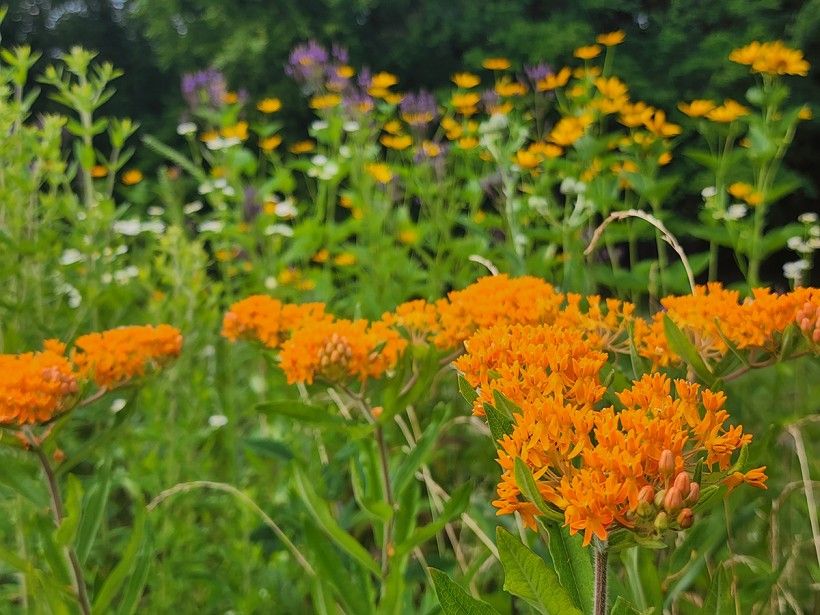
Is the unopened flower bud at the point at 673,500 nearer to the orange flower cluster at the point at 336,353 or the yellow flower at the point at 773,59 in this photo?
the orange flower cluster at the point at 336,353

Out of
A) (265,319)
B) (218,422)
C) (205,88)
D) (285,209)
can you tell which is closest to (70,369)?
(265,319)

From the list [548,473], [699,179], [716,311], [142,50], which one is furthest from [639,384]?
[142,50]

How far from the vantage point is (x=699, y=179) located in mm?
8383

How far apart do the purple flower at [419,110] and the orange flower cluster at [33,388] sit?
303 centimetres

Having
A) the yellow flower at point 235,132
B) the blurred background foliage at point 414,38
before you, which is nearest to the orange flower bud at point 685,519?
the yellow flower at point 235,132

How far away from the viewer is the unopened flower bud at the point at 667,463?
0.54 metres

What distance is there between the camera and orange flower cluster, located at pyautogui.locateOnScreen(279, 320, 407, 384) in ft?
3.62

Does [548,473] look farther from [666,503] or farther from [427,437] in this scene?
[427,437]

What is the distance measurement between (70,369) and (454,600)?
0.69m

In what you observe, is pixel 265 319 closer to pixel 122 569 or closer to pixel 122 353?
pixel 122 353

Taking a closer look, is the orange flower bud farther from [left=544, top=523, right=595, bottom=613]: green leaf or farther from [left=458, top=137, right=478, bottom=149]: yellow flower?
[left=458, top=137, right=478, bottom=149]: yellow flower

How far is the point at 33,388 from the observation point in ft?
3.41

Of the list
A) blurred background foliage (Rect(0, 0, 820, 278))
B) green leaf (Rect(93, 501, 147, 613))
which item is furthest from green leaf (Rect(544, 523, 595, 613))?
blurred background foliage (Rect(0, 0, 820, 278))

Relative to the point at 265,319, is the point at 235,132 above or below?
below
